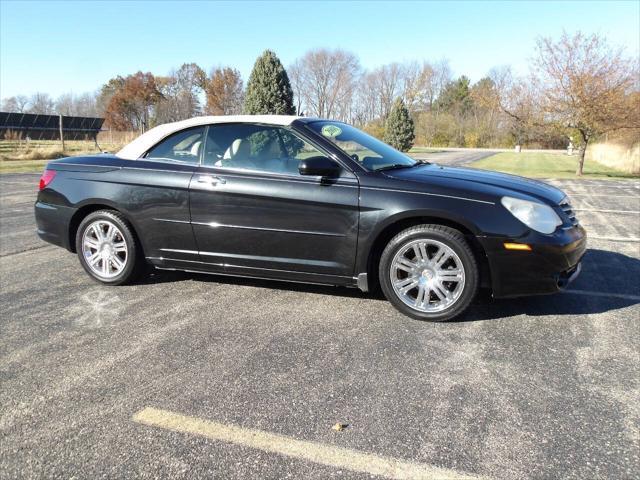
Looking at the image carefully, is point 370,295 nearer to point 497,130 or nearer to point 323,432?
point 323,432

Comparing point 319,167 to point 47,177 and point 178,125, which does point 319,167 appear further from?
point 47,177

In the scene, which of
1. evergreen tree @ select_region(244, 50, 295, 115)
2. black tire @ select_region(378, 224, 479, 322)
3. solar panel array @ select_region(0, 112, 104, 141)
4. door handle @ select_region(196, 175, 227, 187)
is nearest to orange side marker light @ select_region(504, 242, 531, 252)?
→ black tire @ select_region(378, 224, 479, 322)

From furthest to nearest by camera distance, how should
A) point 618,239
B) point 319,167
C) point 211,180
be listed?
point 618,239 < point 211,180 < point 319,167

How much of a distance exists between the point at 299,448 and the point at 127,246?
297 centimetres

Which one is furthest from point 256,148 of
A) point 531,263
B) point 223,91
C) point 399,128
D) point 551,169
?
point 223,91

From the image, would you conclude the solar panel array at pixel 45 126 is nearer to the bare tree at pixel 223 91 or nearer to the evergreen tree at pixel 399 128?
the bare tree at pixel 223 91

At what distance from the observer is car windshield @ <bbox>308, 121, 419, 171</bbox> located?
4.05 metres

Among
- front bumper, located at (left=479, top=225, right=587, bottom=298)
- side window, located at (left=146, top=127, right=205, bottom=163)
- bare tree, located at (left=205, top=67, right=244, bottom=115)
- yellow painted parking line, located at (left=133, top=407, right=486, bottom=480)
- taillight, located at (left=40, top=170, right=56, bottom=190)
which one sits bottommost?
yellow painted parking line, located at (left=133, top=407, right=486, bottom=480)

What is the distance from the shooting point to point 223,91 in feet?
178

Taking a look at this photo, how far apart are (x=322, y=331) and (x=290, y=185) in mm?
1203

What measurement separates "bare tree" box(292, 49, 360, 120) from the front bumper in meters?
59.1

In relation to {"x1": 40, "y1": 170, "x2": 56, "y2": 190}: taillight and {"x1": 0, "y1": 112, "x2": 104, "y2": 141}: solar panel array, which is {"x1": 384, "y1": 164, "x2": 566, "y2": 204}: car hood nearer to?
{"x1": 40, "y1": 170, "x2": 56, "y2": 190}: taillight

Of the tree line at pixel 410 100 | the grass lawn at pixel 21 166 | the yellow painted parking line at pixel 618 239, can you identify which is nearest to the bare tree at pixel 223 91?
the tree line at pixel 410 100

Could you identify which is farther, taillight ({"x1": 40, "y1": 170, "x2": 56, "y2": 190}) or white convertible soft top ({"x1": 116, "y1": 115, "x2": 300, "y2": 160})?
taillight ({"x1": 40, "y1": 170, "x2": 56, "y2": 190})
